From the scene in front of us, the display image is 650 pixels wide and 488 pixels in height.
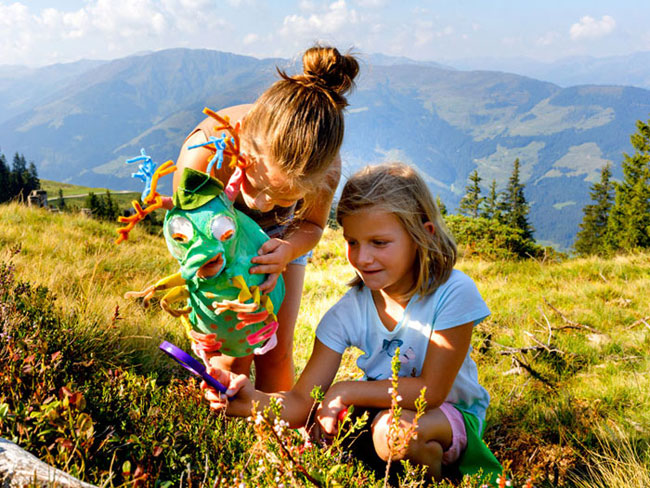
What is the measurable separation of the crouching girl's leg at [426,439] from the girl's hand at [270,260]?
853 millimetres

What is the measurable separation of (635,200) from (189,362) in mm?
44565

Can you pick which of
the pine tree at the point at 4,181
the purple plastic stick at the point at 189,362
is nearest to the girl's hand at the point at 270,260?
the purple plastic stick at the point at 189,362

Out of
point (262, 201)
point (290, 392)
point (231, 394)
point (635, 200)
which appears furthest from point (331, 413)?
point (635, 200)

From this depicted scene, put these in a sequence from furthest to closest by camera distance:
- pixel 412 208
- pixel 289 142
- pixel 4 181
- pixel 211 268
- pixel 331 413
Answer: pixel 4 181 < pixel 412 208 < pixel 331 413 < pixel 289 142 < pixel 211 268

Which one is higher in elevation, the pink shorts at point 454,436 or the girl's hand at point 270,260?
the girl's hand at point 270,260

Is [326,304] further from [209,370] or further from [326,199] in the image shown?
[209,370]

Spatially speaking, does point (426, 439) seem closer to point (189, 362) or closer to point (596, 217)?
point (189, 362)

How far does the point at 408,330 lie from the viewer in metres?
2.47

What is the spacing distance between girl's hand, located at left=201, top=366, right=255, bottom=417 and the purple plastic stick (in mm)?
26

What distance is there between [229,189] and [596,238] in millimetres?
57222

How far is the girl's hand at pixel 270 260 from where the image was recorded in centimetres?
203

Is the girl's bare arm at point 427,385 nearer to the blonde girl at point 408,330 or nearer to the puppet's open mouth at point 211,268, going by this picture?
the blonde girl at point 408,330

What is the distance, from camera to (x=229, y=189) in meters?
2.05

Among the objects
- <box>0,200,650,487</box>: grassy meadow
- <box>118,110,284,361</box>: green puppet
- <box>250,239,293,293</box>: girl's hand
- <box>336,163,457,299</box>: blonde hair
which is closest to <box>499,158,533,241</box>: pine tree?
<box>0,200,650,487</box>: grassy meadow
